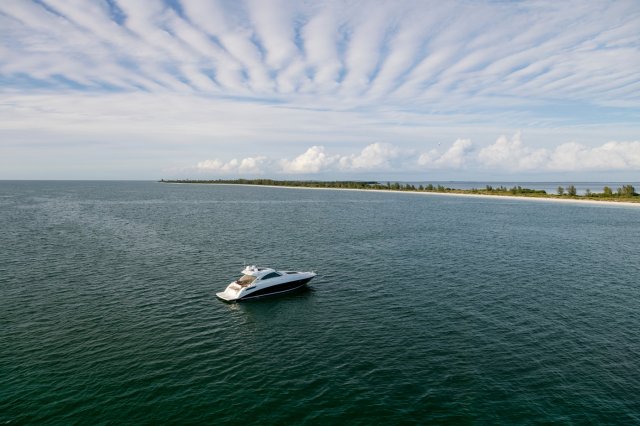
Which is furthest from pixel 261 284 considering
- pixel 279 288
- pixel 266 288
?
pixel 279 288

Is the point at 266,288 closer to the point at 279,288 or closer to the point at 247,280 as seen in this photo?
the point at 279,288

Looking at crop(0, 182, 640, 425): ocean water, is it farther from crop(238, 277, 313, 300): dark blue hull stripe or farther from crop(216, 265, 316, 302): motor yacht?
crop(216, 265, 316, 302): motor yacht

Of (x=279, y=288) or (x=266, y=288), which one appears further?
(x=279, y=288)

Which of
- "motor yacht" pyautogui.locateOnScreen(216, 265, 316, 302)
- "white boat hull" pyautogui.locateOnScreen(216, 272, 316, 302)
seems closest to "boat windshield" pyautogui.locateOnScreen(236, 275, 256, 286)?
"motor yacht" pyautogui.locateOnScreen(216, 265, 316, 302)

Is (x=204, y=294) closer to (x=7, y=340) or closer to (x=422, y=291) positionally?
(x=7, y=340)

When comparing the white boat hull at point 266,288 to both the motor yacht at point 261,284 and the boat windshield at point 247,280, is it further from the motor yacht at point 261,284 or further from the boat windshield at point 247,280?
the boat windshield at point 247,280

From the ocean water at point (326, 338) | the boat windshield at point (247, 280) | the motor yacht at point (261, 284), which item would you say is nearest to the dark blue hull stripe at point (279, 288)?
the motor yacht at point (261, 284)
